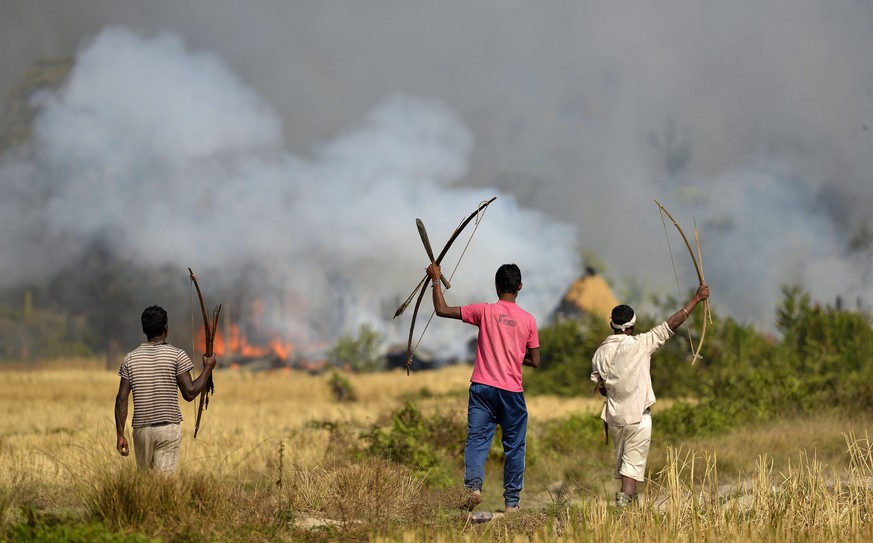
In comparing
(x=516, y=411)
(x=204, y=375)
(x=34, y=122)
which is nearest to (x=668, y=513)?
(x=516, y=411)

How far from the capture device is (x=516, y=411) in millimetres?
8227

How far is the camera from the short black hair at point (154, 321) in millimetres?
7723

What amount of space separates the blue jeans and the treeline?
416 inches

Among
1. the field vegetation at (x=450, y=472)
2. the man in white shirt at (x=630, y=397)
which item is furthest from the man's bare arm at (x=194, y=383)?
the man in white shirt at (x=630, y=397)

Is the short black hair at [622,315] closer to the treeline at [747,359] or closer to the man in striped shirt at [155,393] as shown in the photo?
the man in striped shirt at [155,393]

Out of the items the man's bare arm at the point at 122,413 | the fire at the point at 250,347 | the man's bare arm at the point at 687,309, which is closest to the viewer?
the man's bare arm at the point at 122,413

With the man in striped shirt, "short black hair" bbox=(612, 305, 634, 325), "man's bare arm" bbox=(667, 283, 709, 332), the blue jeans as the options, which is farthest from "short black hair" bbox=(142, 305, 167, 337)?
"man's bare arm" bbox=(667, 283, 709, 332)

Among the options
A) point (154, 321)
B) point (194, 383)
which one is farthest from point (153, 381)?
point (154, 321)

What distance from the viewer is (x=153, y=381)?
765 cm

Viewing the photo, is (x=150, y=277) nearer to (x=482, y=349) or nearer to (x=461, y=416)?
(x=461, y=416)

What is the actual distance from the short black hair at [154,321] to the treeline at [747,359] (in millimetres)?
12450

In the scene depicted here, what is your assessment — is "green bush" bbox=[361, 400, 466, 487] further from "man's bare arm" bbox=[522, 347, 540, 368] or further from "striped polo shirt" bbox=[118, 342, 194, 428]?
"striped polo shirt" bbox=[118, 342, 194, 428]

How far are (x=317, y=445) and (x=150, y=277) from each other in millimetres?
54915

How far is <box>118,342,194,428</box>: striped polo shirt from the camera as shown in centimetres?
765
